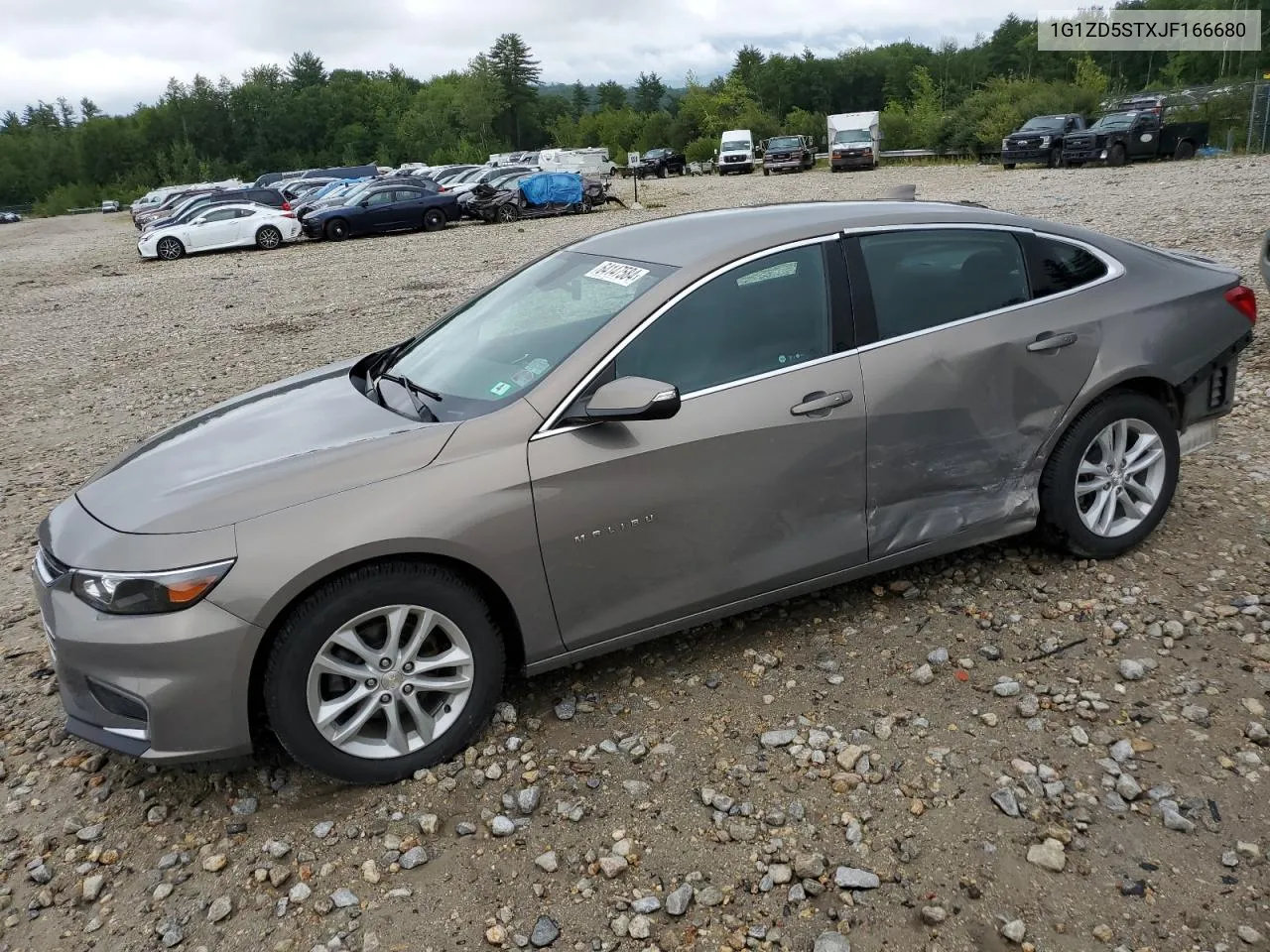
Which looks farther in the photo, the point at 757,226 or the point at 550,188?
the point at 550,188

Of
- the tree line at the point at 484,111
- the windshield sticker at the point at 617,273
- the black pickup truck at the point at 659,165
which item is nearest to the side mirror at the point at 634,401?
the windshield sticker at the point at 617,273

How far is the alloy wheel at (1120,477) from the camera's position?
4.13 meters

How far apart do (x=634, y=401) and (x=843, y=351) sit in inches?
37.5

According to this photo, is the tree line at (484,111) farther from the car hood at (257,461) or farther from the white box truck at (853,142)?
the car hood at (257,461)

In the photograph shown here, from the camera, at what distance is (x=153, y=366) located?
1098 centimetres

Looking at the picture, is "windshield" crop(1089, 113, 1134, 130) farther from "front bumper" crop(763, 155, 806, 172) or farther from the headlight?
the headlight

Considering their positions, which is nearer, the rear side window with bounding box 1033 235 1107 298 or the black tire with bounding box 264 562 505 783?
the black tire with bounding box 264 562 505 783

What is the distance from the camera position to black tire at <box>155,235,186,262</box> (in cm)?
2589

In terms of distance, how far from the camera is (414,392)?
3.67 meters

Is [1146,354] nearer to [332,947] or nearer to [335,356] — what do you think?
[332,947]

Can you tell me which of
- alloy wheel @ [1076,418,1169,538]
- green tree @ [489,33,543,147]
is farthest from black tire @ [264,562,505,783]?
green tree @ [489,33,543,147]

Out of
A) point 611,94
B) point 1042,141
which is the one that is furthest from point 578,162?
point 611,94

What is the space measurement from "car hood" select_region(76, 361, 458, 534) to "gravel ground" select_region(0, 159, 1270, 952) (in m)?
0.96

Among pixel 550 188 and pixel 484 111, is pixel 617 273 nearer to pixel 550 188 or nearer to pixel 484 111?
pixel 550 188
